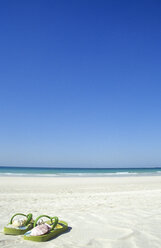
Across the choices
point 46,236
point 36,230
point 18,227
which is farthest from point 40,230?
point 18,227

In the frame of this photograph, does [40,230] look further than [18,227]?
No

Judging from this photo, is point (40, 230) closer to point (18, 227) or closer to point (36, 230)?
point (36, 230)

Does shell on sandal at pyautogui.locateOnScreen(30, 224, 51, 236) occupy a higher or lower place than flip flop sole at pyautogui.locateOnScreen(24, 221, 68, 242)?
higher

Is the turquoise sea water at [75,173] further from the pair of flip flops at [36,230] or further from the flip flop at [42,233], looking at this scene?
the flip flop at [42,233]

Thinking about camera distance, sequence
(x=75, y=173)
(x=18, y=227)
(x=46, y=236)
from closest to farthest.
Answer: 1. (x=46, y=236)
2. (x=18, y=227)
3. (x=75, y=173)

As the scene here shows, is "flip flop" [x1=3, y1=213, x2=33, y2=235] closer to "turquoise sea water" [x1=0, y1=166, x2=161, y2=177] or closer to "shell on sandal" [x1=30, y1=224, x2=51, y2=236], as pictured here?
"shell on sandal" [x1=30, y1=224, x2=51, y2=236]

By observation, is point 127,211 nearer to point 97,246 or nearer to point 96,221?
point 96,221

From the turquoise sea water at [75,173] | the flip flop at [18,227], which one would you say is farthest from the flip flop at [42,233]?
the turquoise sea water at [75,173]

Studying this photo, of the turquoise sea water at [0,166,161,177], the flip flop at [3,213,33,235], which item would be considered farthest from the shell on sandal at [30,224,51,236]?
the turquoise sea water at [0,166,161,177]

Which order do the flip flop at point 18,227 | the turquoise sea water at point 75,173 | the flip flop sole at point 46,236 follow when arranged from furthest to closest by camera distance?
the turquoise sea water at point 75,173
the flip flop at point 18,227
the flip flop sole at point 46,236

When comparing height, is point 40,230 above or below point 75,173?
above

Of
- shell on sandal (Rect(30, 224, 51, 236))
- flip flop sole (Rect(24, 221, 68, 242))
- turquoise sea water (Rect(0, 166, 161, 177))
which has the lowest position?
turquoise sea water (Rect(0, 166, 161, 177))

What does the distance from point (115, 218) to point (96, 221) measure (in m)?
0.61

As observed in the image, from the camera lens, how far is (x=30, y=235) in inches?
144
